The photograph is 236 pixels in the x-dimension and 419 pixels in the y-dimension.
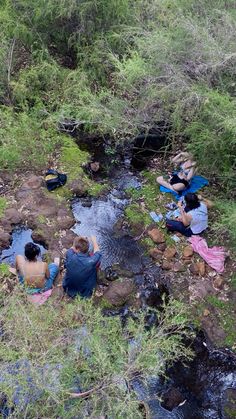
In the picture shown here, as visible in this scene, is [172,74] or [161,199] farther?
[161,199]

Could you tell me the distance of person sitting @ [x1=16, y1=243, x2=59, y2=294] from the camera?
636cm

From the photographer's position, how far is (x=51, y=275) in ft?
22.2

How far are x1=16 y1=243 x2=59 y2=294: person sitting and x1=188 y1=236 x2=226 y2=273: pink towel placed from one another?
2.60 m

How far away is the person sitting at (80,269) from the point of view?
6359 millimetres

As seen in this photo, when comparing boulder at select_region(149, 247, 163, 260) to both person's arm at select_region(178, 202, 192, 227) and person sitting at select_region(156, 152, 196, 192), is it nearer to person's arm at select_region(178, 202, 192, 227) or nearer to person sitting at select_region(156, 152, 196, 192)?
person's arm at select_region(178, 202, 192, 227)

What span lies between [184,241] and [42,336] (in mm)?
3924

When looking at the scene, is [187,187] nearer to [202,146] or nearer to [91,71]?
[202,146]

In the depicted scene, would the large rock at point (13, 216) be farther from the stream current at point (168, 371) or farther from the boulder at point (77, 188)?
the boulder at point (77, 188)

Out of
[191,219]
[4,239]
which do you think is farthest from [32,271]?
[191,219]

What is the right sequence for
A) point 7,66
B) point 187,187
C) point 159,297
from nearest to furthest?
point 159,297, point 187,187, point 7,66

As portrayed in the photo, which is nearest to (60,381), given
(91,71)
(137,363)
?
(137,363)

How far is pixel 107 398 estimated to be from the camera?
411 centimetres

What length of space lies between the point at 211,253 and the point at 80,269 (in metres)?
2.35

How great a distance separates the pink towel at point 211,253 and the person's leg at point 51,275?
237cm
